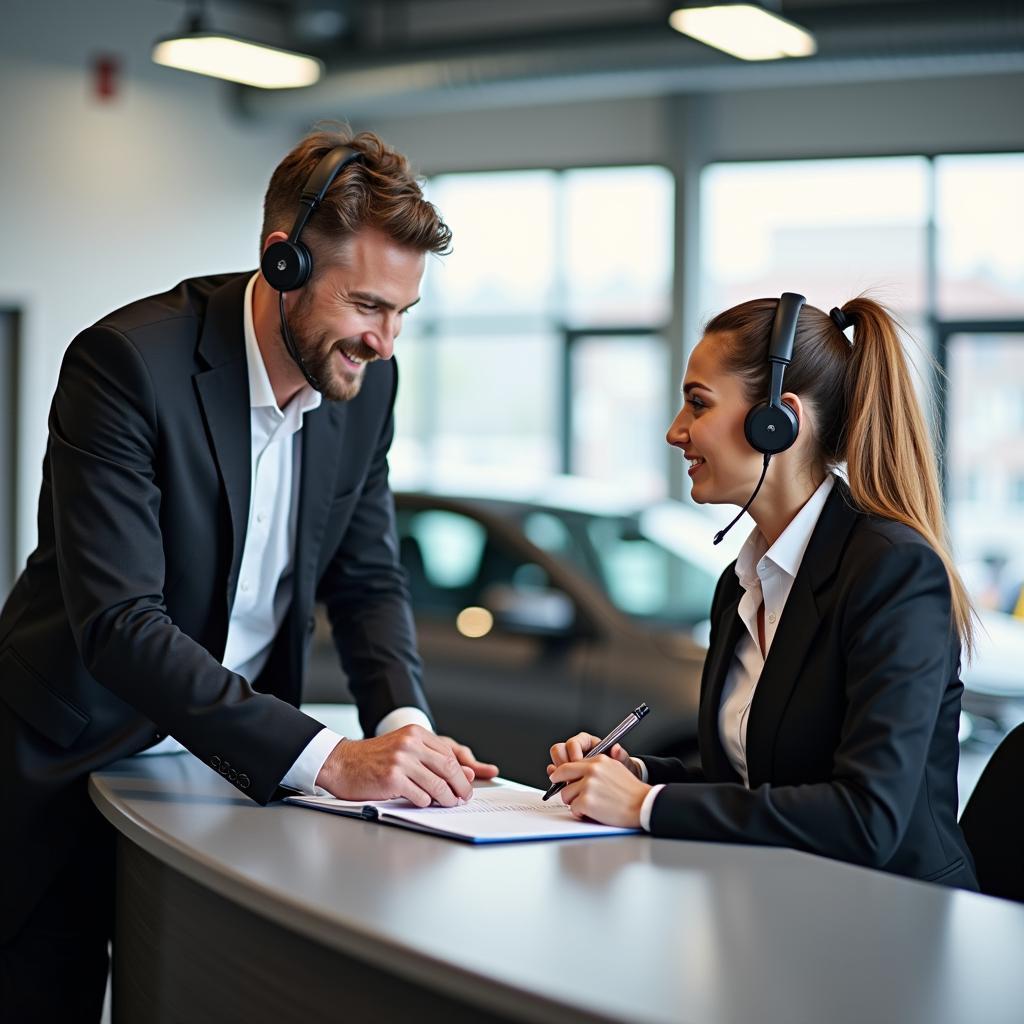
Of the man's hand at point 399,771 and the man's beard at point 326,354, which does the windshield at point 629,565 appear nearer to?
the man's beard at point 326,354

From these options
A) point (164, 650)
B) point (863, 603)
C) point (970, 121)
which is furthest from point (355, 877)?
point (970, 121)

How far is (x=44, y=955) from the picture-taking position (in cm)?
216

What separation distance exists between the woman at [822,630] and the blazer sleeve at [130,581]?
0.42 metres

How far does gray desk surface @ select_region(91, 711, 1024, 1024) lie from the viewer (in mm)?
1150

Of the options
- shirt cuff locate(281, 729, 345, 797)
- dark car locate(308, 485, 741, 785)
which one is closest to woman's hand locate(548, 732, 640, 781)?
shirt cuff locate(281, 729, 345, 797)

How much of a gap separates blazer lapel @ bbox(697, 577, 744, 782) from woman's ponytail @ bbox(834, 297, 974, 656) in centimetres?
27

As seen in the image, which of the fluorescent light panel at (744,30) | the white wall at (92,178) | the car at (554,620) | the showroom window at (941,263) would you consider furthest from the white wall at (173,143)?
the car at (554,620)

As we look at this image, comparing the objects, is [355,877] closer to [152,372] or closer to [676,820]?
[676,820]

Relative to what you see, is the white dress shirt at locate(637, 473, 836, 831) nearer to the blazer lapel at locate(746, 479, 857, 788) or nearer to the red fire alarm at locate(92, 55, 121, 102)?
the blazer lapel at locate(746, 479, 857, 788)

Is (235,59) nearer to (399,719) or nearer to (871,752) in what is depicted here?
(399,719)

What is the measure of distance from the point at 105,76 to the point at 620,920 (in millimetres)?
8105

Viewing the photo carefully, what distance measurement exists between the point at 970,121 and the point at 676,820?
7354 mm

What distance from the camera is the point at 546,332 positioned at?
9.48m

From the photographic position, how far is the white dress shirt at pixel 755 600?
6.41ft
